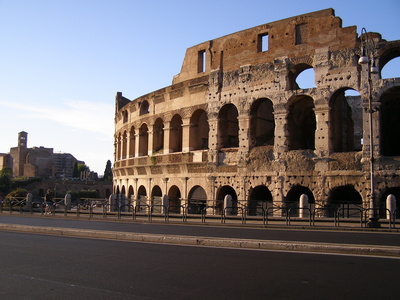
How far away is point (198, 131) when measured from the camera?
100ft

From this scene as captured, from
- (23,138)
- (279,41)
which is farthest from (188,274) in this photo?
(23,138)

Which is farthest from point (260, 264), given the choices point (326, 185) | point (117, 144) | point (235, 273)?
point (117, 144)

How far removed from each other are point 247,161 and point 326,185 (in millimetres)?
5149

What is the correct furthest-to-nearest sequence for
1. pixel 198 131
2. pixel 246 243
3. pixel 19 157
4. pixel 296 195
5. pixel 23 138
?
1. pixel 23 138
2. pixel 19 157
3. pixel 198 131
4. pixel 296 195
5. pixel 246 243

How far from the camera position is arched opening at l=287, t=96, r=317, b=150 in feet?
83.4

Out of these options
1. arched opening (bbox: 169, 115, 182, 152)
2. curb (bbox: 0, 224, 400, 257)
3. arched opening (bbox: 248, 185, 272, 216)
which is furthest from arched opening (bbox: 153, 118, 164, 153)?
curb (bbox: 0, 224, 400, 257)

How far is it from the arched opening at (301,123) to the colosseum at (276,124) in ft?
0.26

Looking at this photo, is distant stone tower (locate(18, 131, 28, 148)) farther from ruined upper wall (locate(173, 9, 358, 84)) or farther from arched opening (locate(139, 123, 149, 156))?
ruined upper wall (locate(173, 9, 358, 84))

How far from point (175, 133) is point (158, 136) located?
9.14ft

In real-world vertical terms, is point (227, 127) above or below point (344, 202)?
above

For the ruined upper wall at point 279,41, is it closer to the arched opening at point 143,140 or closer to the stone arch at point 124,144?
the arched opening at point 143,140

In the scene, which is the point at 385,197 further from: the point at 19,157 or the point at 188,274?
the point at 19,157

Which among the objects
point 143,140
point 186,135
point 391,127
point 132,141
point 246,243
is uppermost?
point 391,127

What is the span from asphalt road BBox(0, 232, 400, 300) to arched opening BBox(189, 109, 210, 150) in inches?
745
